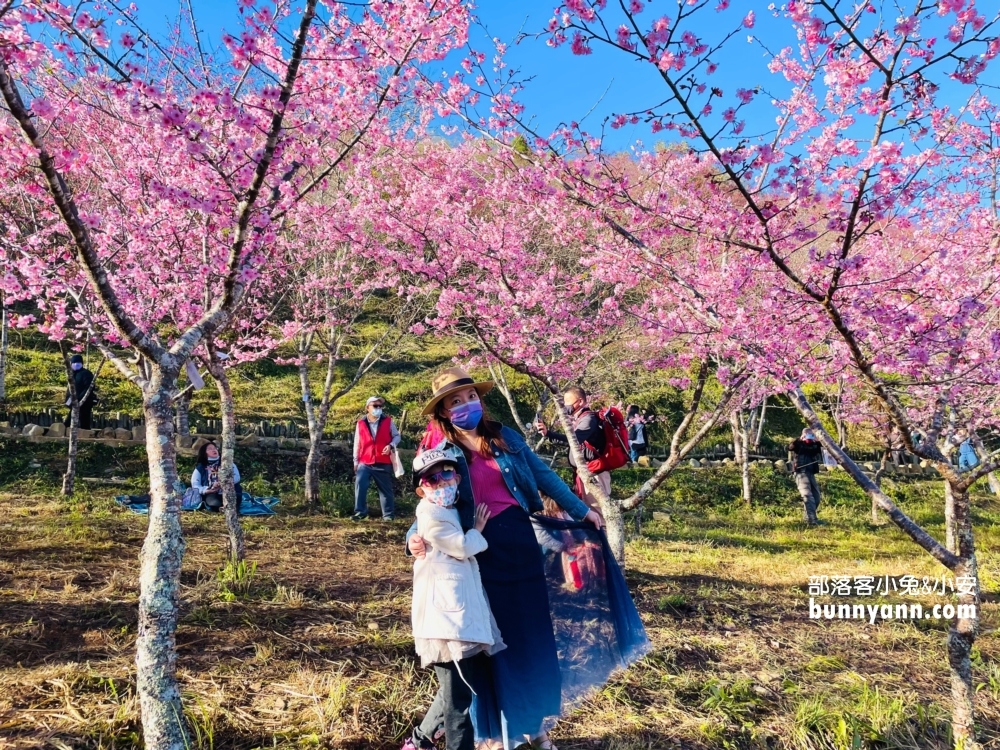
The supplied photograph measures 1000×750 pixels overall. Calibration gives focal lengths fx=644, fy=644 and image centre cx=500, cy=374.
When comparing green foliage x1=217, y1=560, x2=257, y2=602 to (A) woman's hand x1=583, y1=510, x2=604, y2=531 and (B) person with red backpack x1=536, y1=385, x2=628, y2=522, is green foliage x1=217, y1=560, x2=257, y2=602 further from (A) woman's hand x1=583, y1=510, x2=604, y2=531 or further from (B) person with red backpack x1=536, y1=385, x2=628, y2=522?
(A) woman's hand x1=583, y1=510, x2=604, y2=531

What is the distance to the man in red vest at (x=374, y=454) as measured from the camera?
8.80m

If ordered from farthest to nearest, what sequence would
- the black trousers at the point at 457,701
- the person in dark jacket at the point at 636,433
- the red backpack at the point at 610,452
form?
the person in dark jacket at the point at 636,433
the red backpack at the point at 610,452
the black trousers at the point at 457,701

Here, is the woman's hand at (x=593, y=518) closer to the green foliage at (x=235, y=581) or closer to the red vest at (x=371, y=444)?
the green foliage at (x=235, y=581)

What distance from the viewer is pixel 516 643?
2.99 metres

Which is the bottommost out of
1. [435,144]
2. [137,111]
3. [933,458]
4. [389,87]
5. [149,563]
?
[149,563]

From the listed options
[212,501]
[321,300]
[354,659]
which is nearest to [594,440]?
[354,659]

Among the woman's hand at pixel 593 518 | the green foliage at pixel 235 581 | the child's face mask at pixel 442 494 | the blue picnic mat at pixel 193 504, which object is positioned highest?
the child's face mask at pixel 442 494

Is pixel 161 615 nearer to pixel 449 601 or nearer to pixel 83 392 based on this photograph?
pixel 449 601

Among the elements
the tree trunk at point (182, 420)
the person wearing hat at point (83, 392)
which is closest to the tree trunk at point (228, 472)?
the tree trunk at point (182, 420)

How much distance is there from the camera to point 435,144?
8.80 metres

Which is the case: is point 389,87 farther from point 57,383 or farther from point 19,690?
point 57,383

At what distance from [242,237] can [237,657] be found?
260 centimetres

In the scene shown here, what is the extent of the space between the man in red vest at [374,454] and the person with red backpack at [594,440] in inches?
Answer: 132

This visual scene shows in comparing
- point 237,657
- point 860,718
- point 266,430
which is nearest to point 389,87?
point 237,657
